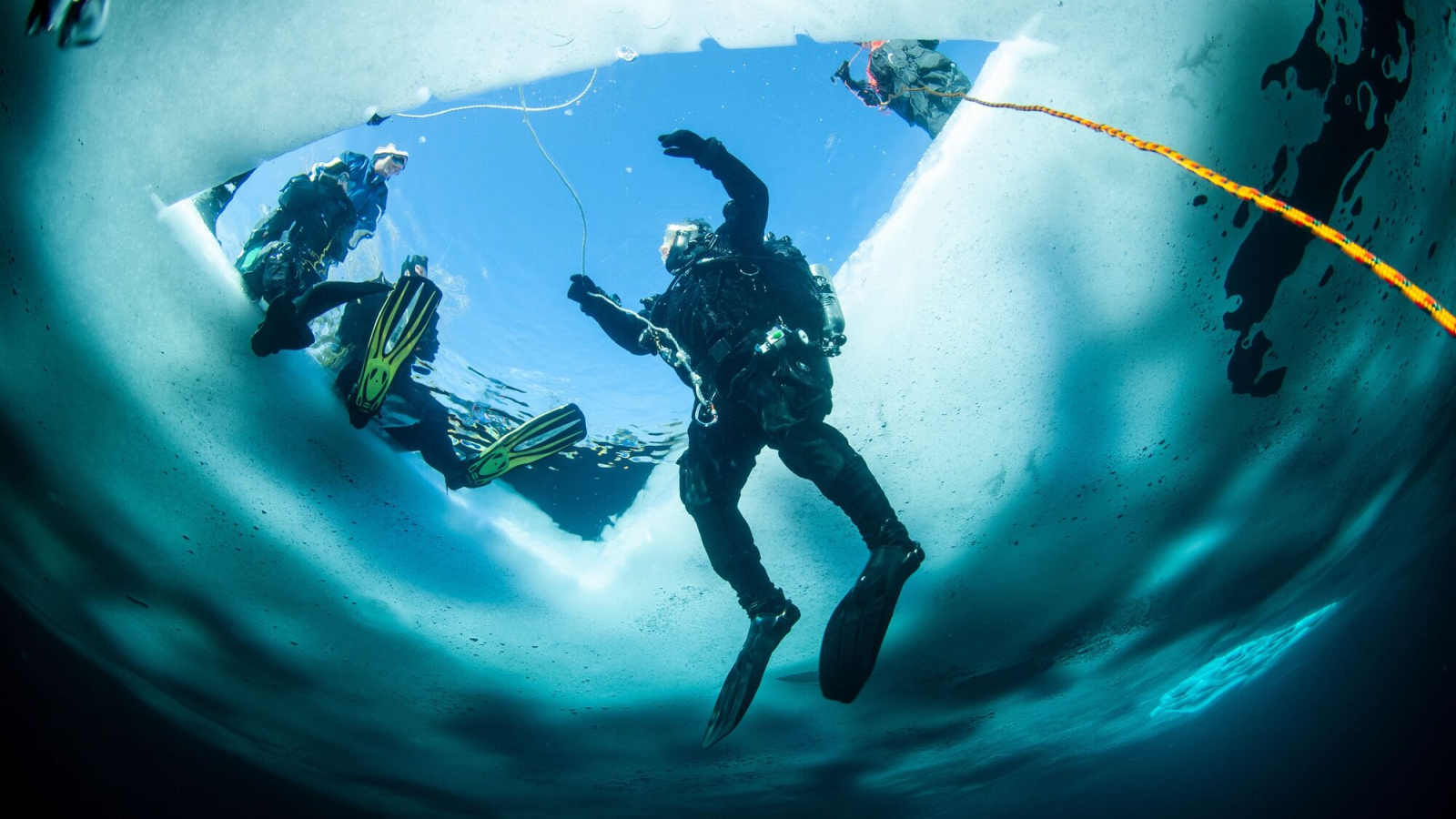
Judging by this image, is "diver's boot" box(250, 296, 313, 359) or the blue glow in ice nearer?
"diver's boot" box(250, 296, 313, 359)

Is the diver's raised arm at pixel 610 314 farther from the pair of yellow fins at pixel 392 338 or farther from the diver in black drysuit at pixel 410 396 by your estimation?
the diver in black drysuit at pixel 410 396

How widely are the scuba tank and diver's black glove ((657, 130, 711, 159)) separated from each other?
3.84ft

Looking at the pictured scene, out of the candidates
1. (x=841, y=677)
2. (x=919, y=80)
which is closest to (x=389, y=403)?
(x=841, y=677)

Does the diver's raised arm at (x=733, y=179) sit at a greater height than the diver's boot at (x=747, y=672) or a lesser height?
greater

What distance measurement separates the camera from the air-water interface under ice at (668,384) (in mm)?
3463

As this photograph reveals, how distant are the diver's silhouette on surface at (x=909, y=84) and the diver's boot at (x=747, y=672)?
13.9 feet

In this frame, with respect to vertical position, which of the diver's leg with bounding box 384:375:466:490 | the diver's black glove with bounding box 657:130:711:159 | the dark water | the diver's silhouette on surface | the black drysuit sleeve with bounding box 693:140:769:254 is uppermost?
the diver's silhouette on surface

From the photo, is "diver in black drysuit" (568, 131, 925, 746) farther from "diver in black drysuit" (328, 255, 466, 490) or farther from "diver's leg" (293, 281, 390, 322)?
"diver in black drysuit" (328, 255, 466, 490)

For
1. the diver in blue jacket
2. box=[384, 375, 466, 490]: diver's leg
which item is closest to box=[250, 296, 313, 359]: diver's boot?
the diver in blue jacket

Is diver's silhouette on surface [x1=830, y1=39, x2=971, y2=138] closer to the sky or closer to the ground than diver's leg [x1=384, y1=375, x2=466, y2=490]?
closer to the sky

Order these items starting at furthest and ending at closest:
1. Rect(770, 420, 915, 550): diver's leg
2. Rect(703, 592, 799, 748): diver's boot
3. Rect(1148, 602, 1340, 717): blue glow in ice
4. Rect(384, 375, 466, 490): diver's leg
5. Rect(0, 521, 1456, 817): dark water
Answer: Rect(1148, 602, 1340, 717): blue glow in ice → Rect(0, 521, 1456, 817): dark water → Rect(384, 375, 466, 490): diver's leg → Rect(703, 592, 799, 748): diver's boot → Rect(770, 420, 915, 550): diver's leg

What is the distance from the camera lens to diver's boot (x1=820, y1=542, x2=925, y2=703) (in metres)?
2.57

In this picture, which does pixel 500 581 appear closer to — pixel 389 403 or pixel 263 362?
pixel 389 403

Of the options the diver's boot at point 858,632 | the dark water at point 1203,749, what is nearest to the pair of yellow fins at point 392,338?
the diver's boot at point 858,632
